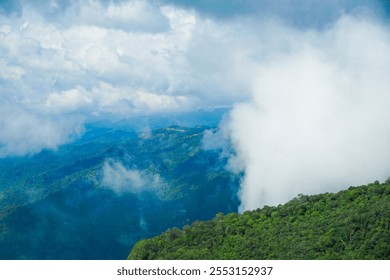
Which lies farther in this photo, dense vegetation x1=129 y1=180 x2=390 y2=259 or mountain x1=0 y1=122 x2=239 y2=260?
mountain x1=0 y1=122 x2=239 y2=260

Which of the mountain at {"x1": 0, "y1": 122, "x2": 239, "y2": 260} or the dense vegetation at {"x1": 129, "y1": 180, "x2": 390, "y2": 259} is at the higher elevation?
the mountain at {"x1": 0, "y1": 122, "x2": 239, "y2": 260}

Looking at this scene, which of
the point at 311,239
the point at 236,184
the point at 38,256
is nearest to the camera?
the point at 311,239

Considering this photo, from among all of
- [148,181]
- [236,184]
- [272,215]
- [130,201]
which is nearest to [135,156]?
[148,181]

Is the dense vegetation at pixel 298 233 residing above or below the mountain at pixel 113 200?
below

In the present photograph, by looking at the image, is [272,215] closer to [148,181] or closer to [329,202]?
[329,202]

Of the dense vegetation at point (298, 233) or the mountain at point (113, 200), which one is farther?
the mountain at point (113, 200)
